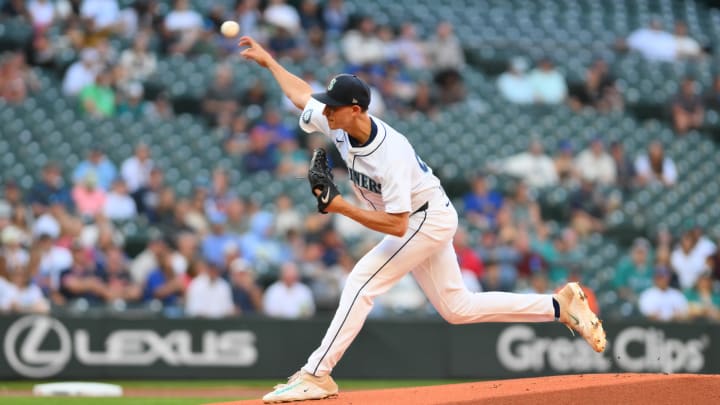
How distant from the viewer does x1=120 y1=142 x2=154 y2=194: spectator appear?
1307cm

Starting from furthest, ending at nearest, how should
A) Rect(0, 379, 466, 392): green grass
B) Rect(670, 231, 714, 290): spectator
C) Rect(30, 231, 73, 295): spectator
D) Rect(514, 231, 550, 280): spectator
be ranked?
Rect(670, 231, 714, 290): spectator
Rect(514, 231, 550, 280): spectator
Rect(30, 231, 73, 295): spectator
Rect(0, 379, 466, 392): green grass

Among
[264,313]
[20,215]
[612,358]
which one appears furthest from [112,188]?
[612,358]

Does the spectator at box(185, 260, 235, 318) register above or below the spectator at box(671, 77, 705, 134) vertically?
below

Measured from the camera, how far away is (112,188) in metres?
12.9

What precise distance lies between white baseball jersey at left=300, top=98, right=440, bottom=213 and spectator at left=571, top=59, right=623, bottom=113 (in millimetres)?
11191

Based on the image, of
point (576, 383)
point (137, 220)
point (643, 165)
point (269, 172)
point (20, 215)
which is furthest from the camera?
point (643, 165)

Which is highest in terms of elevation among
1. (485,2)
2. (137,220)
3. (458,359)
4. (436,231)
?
(485,2)

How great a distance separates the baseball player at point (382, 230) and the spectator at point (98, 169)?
6604mm

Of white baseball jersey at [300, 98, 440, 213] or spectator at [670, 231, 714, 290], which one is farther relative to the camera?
spectator at [670, 231, 714, 290]

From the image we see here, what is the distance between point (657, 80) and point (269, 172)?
7253 mm

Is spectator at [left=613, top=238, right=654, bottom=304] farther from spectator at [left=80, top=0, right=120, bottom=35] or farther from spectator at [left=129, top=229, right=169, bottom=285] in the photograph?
spectator at [left=80, top=0, right=120, bottom=35]

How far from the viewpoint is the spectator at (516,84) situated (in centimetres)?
1702

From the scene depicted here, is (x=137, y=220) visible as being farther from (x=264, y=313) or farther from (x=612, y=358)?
(x=612, y=358)

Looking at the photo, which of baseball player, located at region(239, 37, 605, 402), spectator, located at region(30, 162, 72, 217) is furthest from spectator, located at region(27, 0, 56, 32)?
baseball player, located at region(239, 37, 605, 402)
